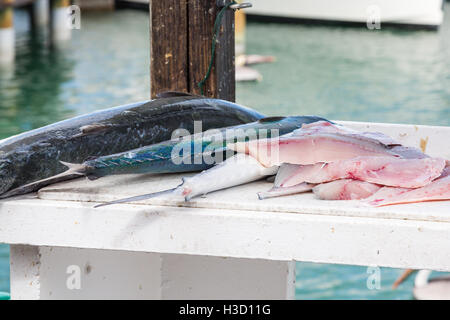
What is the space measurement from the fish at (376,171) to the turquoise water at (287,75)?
15514 millimetres

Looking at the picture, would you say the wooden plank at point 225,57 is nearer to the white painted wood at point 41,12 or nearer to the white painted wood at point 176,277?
the white painted wood at point 176,277

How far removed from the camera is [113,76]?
23.0m

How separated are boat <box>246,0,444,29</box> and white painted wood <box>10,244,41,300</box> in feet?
92.1

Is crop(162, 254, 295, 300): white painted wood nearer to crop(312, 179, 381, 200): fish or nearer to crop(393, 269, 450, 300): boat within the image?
crop(312, 179, 381, 200): fish

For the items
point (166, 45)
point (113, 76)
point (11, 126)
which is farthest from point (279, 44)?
point (166, 45)

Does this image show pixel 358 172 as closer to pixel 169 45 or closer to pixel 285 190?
pixel 285 190

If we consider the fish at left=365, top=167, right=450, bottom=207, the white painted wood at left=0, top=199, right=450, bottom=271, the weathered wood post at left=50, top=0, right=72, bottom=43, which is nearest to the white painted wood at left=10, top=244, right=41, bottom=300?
the white painted wood at left=0, top=199, right=450, bottom=271

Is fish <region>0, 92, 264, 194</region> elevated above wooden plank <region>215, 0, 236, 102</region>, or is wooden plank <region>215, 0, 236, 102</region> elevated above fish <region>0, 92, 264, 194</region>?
wooden plank <region>215, 0, 236, 102</region>

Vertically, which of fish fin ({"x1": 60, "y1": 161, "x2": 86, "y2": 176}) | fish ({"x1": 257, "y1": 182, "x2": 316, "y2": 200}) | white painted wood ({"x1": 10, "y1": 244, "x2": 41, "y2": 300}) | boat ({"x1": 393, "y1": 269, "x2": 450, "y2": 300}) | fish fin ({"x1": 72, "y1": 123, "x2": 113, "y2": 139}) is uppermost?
fish fin ({"x1": 72, "y1": 123, "x2": 113, "y2": 139})

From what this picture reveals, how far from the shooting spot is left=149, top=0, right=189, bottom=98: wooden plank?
12.2 ft

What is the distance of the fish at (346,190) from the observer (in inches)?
102

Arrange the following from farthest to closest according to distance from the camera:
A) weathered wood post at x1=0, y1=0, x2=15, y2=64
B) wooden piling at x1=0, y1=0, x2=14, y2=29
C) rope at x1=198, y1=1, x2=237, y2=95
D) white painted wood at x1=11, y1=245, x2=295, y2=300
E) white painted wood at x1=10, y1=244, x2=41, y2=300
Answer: weathered wood post at x1=0, y1=0, x2=15, y2=64 < wooden piling at x1=0, y1=0, x2=14, y2=29 < rope at x1=198, y1=1, x2=237, y2=95 < white painted wood at x1=11, y1=245, x2=295, y2=300 < white painted wood at x1=10, y1=244, x2=41, y2=300

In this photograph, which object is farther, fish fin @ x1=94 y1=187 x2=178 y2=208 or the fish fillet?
the fish fillet

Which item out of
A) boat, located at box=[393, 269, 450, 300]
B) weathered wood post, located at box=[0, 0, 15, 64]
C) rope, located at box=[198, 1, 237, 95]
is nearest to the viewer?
rope, located at box=[198, 1, 237, 95]
